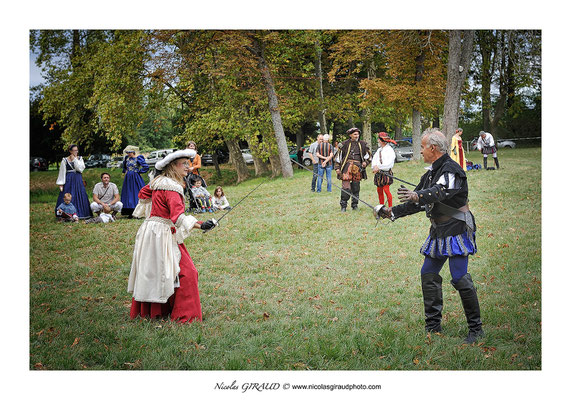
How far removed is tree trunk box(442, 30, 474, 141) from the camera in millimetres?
5816

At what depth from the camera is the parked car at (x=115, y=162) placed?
795cm

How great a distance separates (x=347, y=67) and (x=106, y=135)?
6.11 metres

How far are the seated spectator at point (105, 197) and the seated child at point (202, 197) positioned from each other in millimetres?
1402

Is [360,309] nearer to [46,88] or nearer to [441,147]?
[441,147]

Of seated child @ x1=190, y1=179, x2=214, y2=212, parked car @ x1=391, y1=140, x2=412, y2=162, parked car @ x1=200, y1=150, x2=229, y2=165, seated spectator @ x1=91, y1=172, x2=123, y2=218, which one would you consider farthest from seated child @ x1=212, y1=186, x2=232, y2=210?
parked car @ x1=391, y1=140, x2=412, y2=162

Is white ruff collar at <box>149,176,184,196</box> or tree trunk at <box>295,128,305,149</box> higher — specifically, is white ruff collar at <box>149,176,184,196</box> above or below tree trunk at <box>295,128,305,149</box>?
below

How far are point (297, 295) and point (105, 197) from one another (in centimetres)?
517

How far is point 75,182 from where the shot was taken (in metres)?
7.86

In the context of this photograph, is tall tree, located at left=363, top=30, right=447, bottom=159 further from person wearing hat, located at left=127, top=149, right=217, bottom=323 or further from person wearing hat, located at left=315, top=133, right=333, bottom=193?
person wearing hat, located at left=127, top=149, right=217, bottom=323

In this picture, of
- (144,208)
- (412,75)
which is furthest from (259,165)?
(144,208)

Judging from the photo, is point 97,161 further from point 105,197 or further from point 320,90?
point 320,90

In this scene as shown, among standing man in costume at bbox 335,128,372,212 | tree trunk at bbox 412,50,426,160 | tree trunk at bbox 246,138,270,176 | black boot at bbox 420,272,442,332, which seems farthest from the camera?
tree trunk at bbox 246,138,270,176

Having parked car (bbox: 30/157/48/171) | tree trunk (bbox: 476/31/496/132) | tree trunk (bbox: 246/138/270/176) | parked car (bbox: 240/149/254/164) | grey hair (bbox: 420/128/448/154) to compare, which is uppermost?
tree trunk (bbox: 476/31/496/132)

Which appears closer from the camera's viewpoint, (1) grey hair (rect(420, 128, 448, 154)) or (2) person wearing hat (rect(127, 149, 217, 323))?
(1) grey hair (rect(420, 128, 448, 154))
